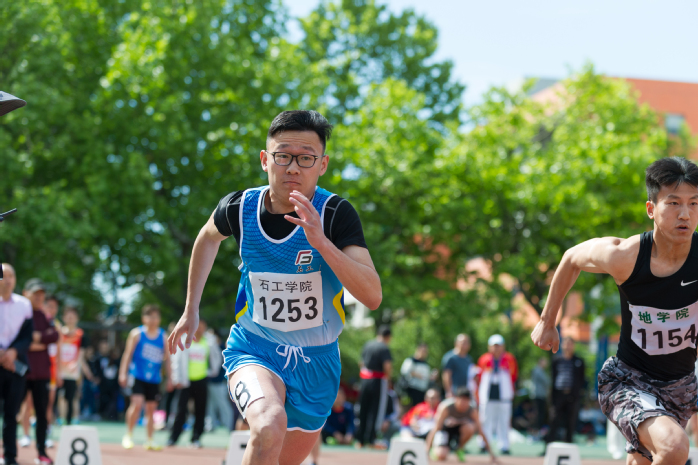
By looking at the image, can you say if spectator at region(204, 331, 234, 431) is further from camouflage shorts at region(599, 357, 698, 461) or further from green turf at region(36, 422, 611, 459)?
camouflage shorts at region(599, 357, 698, 461)

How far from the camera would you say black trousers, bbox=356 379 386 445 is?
1427cm

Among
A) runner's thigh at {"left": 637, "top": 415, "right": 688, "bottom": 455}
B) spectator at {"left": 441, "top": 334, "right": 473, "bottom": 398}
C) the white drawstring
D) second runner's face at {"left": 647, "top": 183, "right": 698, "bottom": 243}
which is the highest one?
second runner's face at {"left": 647, "top": 183, "right": 698, "bottom": 243}

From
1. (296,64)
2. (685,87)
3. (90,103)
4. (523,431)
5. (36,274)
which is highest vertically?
(685,87)

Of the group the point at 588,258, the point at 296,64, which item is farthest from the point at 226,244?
the point at 588,258

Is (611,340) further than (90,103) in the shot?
Yes

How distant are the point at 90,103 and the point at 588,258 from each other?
62.0ft

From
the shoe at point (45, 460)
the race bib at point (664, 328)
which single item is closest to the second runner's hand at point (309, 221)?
the race bib at point (664, 328)

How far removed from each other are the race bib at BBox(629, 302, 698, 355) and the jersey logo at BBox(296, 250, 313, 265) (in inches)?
76.7

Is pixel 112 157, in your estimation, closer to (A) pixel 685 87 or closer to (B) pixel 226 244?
(B) pixel 226 244

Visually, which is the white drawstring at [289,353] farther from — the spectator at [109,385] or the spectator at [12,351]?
the spectator at [109,385]

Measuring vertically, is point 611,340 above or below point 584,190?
below

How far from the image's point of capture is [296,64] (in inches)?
911

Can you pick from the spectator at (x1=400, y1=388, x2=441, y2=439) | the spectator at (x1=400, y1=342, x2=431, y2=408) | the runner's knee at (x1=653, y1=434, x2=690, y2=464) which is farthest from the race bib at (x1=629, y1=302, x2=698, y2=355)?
the spectator at (x1=400, y1=342, x2=431, y2=408)

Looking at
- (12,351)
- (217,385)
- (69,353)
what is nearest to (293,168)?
(12,351)
